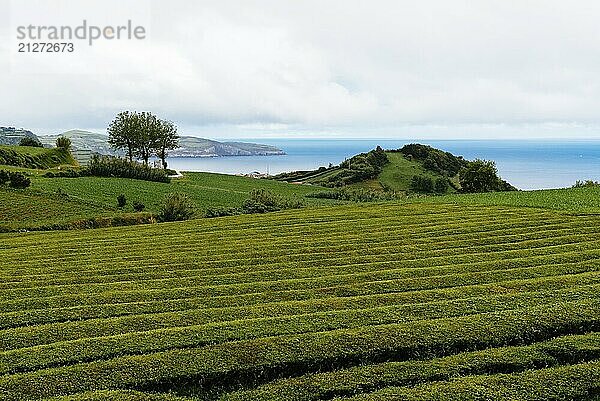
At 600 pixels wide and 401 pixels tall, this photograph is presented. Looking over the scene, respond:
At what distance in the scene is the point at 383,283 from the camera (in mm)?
15891

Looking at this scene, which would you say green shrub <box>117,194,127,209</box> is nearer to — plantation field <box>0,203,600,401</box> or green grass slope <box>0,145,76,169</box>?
plantation field <box>0,203,600,401</box>

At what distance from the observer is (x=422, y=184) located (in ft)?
338

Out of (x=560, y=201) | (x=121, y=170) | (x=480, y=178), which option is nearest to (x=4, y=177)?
(x=121, y=170)

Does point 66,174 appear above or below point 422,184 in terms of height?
above

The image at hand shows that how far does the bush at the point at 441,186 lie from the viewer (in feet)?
339

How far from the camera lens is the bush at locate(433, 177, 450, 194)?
339 feet

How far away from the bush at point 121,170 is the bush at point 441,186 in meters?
54.7

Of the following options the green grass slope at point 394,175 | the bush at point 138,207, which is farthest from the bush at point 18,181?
the green grass slope at point 394,175

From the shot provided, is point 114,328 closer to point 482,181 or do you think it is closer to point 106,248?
point 106,248

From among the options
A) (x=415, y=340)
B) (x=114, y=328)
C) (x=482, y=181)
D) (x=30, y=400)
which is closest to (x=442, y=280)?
(x=415, y=340)

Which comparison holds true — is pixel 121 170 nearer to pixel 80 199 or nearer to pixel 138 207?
pixel 80 199

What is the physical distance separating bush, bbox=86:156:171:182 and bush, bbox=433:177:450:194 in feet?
179

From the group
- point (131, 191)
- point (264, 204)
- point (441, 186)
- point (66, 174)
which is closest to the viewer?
point (264, 204)

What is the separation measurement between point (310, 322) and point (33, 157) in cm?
7553
